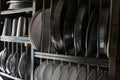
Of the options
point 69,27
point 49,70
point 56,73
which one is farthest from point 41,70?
point 69,27

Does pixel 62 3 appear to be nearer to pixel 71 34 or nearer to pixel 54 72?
pixel 71 34

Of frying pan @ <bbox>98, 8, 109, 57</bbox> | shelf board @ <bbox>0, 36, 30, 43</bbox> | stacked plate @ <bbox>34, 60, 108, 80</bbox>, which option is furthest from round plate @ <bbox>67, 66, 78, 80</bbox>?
shelf board @ <bbox>0, 36, 30, 43</bbox>

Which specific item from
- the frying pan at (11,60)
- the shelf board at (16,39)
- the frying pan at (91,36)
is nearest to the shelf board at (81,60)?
the frying pan at (91,36)

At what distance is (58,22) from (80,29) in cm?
17

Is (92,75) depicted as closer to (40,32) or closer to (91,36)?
(91,36)

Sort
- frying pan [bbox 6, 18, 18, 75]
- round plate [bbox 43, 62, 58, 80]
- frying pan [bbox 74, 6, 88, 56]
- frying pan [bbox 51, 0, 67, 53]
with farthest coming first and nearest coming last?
frying pan [bbox 6, 18, 18, 75], round plate [bbox 43, 62, 58, 80], frying pan [bbox 51, 0, 67, 53], frying pan [bbox 74, 6, 88, 56]

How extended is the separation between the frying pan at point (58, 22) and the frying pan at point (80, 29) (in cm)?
13

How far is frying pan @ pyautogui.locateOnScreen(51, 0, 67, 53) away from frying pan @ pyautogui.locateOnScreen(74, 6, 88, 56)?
13cm

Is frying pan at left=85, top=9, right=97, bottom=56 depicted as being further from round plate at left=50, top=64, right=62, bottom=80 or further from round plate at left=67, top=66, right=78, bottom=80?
round plate at left=50, top=64, right=62, bottom=80

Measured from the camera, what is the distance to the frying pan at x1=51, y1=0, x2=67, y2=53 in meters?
1.20

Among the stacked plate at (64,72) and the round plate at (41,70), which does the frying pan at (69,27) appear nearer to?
the stacked plate at (64,72)

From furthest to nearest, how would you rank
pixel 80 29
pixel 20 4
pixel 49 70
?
pixel 20 4 < pixel 49 70 < pixel 80 29

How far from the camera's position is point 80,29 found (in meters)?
1.08

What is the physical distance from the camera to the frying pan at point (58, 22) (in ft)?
3.94
